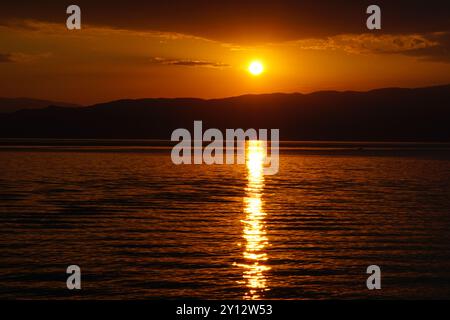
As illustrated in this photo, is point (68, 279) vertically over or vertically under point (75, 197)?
under

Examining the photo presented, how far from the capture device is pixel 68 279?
2236cm

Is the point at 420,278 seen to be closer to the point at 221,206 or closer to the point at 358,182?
the point at 221,206

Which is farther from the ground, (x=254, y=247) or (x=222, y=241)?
(x=222, y=241)

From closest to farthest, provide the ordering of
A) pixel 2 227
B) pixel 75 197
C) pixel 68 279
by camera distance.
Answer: pixel 68 279 < pixel 2 227 < pixel 75 197

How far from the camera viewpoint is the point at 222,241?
98.9 feet

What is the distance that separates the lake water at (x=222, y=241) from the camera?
22031mm

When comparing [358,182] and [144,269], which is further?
[358,182]

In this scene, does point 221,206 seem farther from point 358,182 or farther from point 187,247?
point 358,182

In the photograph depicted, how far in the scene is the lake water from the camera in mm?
22031

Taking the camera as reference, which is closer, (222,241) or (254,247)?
(254,247)
